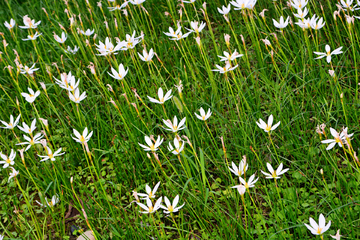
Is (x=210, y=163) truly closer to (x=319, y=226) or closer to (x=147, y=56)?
(x=147, y=56)

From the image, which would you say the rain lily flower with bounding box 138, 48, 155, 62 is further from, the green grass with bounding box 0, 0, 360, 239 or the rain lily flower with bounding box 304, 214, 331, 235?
the rain lily flower with bounding box 304, 214, 331, 235

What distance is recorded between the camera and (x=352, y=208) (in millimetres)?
1662

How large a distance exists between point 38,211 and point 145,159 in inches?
27.1

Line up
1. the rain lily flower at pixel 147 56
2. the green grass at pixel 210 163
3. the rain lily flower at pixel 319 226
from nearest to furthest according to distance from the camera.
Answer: the rain lily flower at pixel 319 226, the green grass at pixel 210 163, the rain lily flower at pixel 147 56

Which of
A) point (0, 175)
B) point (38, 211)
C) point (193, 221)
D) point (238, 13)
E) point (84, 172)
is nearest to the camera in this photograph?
point (193, 221)

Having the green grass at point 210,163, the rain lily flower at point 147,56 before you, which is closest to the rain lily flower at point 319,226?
the green grass at point 210,163

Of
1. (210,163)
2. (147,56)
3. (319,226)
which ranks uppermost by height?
(147,56)

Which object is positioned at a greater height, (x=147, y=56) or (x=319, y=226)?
(x=147, y=56)

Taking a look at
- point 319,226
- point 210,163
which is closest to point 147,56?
point 210,163

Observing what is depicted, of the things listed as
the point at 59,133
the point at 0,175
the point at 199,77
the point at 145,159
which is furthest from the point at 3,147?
the point at 199,77

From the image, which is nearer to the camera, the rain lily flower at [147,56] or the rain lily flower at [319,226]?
the rain lily flower at [319,226]

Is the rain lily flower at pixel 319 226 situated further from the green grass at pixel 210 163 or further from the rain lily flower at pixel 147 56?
the rain lily flower at pixel 147 56

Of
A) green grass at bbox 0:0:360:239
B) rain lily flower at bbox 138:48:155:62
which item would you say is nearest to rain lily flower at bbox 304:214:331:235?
green grass at bbox 0:0:360:239

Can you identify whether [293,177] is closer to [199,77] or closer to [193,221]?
[193,221]
